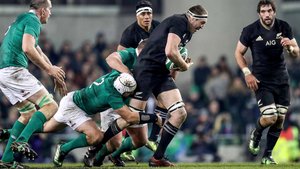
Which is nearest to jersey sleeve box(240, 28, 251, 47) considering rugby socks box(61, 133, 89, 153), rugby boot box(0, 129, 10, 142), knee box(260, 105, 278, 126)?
knee box(260, 105, 278, 126)

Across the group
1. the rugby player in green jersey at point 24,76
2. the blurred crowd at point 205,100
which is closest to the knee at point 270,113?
the rugby player in green jersey at point 24,76

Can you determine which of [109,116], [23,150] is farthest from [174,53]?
[23,150]

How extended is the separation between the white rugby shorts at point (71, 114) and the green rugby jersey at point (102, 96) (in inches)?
2.6

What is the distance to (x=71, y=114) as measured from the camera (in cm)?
1869

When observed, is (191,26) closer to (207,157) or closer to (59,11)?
(207,157)

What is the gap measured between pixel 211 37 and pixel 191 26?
13.6 meters

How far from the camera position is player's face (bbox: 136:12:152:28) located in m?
20.5

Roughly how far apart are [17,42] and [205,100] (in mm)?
11854

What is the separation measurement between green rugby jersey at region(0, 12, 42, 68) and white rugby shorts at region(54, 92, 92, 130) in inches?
36.8

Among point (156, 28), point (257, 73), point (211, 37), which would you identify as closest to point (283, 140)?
point (211, 37)

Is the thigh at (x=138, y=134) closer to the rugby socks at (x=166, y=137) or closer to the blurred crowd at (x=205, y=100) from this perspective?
the rugby socks at (x=166, y=137)

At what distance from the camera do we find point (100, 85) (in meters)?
18.5

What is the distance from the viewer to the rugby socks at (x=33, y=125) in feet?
58.2

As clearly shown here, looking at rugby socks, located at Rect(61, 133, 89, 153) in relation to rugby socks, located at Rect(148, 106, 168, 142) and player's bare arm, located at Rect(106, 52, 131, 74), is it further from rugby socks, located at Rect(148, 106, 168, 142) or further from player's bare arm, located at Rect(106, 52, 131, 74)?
rugby socks, located at Rect(148, 106, 168, 142)
